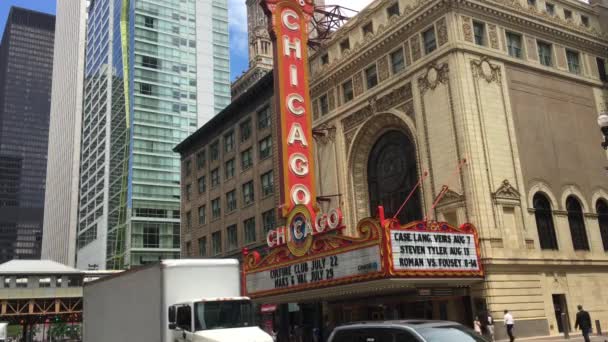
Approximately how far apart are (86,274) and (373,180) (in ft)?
161

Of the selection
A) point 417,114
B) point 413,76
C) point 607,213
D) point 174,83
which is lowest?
point 607,213

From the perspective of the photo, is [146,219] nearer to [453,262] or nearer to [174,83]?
[174,83]

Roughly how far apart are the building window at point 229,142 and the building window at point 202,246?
375 inches

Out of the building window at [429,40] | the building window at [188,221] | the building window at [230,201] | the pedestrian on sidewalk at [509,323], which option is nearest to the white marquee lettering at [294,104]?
the building window at [429,40]

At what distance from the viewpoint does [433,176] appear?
107 feet

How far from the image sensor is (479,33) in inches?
1324

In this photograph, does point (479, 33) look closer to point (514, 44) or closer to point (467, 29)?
point (467, 29)

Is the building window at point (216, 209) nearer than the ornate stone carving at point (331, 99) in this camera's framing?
No

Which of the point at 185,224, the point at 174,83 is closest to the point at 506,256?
the point at 185,224

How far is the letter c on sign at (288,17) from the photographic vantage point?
40.2 metres

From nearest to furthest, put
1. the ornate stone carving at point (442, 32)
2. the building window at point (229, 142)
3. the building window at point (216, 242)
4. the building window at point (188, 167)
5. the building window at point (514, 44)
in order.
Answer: the ornate stone carving at point (442, 32), the building window at point (514, 44), the building window at point (229, 142), the building window at point (216, 242), the building window at point (188, 167)

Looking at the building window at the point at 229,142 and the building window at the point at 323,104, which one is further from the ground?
the building window at the point at 229,142

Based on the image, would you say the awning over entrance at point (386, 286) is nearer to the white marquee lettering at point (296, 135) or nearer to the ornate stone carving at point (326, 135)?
the white marquee lettering at point (296, 135)

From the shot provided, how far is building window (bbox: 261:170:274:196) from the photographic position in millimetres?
48997
